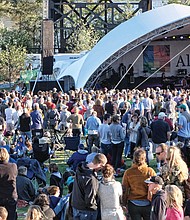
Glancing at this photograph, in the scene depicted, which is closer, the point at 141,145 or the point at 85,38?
the point at 141,145

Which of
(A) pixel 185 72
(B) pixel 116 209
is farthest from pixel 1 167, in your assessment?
(A) pixel 185 72

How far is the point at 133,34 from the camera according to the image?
1025 inches

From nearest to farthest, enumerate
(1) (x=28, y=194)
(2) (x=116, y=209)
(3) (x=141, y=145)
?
(2) (x=116, y=209) → (1) (x=28, y=194) → (3) (x=141, y=145)

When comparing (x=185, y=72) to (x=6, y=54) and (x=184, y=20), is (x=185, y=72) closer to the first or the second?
(x=184, y=20)

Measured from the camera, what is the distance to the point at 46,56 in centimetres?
2998

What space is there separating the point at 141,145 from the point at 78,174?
4.84 meters

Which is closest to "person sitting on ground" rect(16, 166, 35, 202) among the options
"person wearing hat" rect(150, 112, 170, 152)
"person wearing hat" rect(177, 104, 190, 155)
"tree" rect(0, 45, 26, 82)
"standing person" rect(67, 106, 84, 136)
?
"person wearing hat" rect(150, 112, 170, 152)

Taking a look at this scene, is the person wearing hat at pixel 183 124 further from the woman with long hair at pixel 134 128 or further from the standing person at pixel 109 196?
the standing person at pixel 109 196

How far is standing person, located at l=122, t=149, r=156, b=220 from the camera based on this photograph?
7199mm

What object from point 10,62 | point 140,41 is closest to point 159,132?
point 140,41

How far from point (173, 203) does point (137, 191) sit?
1.07m

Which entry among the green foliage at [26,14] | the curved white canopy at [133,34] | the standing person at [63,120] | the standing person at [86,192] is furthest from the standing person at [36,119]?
the green foliage at [26,14]

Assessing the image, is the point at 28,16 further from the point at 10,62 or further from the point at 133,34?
the point at 133,34

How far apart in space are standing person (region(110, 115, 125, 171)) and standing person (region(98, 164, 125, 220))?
5097 mm
